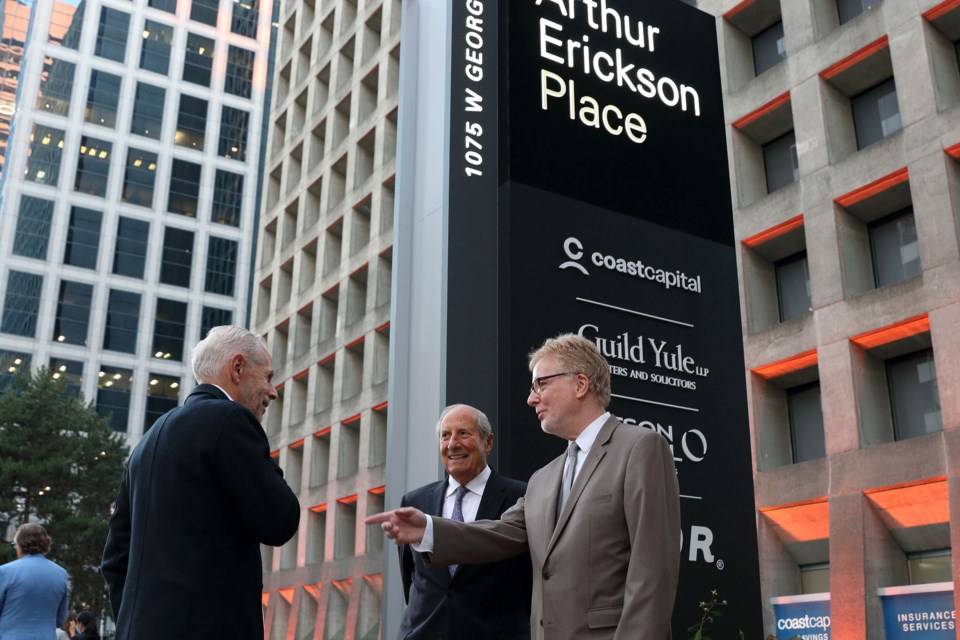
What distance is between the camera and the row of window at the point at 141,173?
6438 centimetres

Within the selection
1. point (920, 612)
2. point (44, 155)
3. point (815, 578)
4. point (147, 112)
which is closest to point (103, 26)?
point (147, 112)

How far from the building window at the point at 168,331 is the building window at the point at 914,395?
51.8m

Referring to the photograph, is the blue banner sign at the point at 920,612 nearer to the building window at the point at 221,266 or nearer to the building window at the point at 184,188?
the building window at the point at 221,266

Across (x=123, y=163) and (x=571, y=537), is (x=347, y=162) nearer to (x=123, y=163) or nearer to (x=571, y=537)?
(x=123, y=163)

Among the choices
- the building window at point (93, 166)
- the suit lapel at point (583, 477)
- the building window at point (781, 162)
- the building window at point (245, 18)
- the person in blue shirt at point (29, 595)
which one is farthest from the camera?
the building window at point (245, 18)

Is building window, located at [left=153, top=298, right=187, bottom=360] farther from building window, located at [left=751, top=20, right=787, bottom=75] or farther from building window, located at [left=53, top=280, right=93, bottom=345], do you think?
building window, located at [left=751, top=20, right=787, bottom=75]

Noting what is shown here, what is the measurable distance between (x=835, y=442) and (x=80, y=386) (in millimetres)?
51072

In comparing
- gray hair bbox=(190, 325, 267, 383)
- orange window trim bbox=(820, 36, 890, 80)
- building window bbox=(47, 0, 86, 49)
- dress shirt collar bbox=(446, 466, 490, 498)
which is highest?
building window bbox=(47, 0, 86, 49)

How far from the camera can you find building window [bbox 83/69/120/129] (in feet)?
218

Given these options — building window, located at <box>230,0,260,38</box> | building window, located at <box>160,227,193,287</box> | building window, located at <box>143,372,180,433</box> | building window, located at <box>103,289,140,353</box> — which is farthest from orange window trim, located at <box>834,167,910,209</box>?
building window, located at <box>230,0,260,38</box>

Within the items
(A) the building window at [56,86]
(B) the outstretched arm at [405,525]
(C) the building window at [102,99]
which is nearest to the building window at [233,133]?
(C) the building window at [102,99]

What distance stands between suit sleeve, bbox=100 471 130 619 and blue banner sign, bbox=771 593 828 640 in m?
20.8

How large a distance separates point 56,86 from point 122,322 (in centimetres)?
1724

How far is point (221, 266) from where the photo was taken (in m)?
68.8
